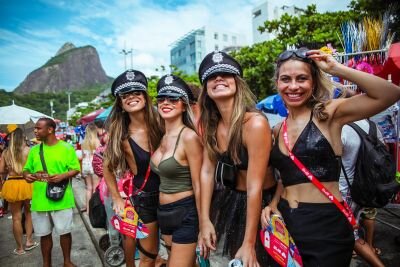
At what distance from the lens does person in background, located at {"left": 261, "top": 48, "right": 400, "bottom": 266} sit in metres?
1.63

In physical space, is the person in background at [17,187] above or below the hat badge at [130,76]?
below

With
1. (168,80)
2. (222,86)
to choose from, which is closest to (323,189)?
(222,86)

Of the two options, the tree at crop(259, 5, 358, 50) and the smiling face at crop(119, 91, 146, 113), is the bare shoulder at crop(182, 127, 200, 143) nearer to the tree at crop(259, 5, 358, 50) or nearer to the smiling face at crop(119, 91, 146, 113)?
the smiling face at crop(119, 91, 146, 113)

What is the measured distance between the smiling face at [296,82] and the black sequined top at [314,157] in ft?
0.60

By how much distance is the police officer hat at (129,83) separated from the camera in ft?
9.20

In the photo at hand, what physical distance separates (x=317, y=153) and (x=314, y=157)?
0.10 feet

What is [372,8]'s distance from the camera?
26.6 feet

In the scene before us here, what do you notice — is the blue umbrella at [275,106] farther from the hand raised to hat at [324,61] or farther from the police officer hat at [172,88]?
the hand raised to hat at [324,61]

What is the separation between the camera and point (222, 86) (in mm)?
2102

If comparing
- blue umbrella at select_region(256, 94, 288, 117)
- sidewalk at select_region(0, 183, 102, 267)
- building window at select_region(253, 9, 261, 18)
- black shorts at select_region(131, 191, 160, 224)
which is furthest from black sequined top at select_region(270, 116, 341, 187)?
building window at select_region(253, 9, 261, 18)

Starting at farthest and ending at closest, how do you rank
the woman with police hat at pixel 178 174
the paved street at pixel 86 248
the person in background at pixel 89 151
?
the person in background at pixel 89 151, the paved street at pixel 86 248, the woman with police hat at pixel 178 174

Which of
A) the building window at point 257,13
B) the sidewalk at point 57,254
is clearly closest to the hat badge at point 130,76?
the sidewalk at point 57,254

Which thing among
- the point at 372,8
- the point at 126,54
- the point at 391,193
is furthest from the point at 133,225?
the point at 126,54

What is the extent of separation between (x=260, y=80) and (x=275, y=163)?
35.2 ft
